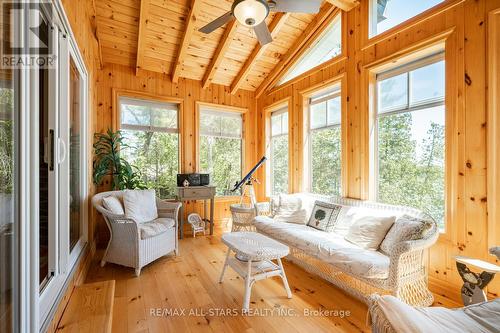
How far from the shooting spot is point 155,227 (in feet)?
9.40

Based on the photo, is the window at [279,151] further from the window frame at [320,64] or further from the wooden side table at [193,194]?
the wooden side table at [193,194]

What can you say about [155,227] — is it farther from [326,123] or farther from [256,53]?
[256,53]

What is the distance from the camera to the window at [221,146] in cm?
474

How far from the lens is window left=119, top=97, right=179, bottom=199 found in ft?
13.5

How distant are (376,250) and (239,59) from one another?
3567mm

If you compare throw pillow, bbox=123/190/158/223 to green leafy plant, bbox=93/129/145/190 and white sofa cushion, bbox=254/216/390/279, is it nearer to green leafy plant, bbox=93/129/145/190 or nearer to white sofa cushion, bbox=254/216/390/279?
green leafy plant, bbox=93/129/145/190

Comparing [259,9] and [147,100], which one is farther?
[147,100]

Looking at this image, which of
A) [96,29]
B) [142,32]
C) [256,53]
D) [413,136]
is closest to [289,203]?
[413,136]

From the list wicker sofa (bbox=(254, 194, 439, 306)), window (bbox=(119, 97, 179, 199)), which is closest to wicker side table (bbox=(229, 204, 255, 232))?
wicker sofa (bbox=(254, 194, 439, 306))

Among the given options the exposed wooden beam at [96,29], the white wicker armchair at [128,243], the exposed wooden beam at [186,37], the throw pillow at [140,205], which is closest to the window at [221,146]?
the exposed wooden beam at [186,37]

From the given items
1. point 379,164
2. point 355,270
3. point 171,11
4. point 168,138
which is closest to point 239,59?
point 171,11

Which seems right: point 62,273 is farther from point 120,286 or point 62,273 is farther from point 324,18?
point 324,18

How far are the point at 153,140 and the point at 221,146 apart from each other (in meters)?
1.28

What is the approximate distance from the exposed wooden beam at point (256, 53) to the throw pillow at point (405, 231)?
113 inches
